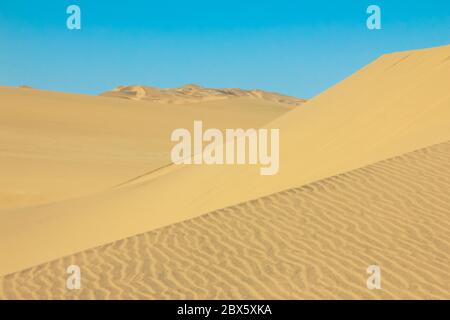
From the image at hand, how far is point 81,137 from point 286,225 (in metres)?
34.3

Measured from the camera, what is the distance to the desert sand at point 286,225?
739 centimetres

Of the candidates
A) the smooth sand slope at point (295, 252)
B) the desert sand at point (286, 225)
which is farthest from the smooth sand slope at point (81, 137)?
the smooth sand slope at point (295, 252)

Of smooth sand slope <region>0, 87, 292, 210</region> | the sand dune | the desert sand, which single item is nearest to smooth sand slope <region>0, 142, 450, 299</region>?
the desert sand

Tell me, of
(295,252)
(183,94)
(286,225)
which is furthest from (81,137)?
(183,94)

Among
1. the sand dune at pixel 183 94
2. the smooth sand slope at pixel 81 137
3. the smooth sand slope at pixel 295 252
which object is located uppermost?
the sand dune at pixel 183 94

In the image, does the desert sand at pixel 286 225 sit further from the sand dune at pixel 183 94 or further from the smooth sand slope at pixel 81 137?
the sand dune at pixel 183 94

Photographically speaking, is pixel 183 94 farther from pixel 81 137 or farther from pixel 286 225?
pixel 286 225

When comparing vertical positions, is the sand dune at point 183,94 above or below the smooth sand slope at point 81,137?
above

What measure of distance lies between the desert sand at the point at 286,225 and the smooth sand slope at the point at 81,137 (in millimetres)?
6414

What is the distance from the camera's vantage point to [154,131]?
50.1 m

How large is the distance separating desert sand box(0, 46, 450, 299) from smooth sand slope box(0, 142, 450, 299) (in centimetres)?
2

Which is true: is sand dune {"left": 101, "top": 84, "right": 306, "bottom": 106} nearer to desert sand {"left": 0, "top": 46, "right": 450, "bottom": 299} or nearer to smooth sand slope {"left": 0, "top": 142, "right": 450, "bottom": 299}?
desert sand {"left": 0, "top": 46, "right": 450, "bottom": 299}
